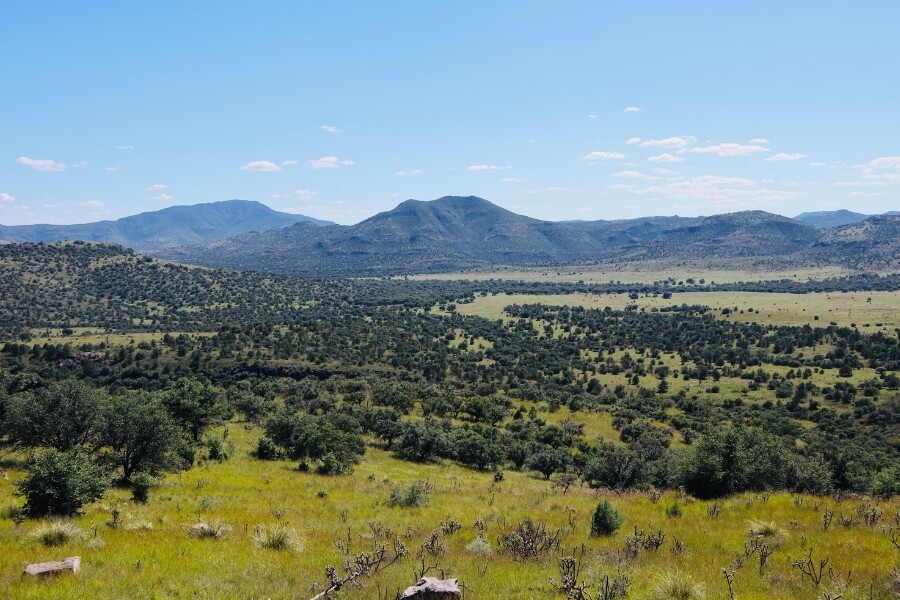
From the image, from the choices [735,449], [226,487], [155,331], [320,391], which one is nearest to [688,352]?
[320,391]

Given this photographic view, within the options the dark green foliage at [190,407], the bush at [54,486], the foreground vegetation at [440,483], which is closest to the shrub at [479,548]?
the foreground vegetation at [440,483]

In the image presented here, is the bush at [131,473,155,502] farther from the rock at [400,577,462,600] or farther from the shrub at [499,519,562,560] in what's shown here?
the rock at [400,577,462,600]

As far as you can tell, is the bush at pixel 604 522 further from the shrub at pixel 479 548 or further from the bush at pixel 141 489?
the bush at pixel 141 489

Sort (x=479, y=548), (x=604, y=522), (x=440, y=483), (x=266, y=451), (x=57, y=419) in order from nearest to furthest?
(x=479, y=548), (x=604, y=522), (x=57, y=419), (x=440, y=483), (x=266, y=451)

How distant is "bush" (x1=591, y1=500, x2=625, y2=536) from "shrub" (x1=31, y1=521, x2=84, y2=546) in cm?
1483

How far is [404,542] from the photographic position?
15.0 m

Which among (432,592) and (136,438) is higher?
(432,592)

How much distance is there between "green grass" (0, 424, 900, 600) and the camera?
→ 1069 cm

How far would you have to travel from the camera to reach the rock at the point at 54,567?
35.1 feet

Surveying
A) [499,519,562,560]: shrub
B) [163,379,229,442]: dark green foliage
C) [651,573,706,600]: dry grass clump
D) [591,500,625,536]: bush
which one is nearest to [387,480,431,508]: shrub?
[499,519,562,560]: shrub

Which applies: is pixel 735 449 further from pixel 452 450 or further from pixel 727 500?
pixel 452 450

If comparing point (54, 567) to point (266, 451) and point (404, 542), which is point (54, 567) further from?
point (266, 451)

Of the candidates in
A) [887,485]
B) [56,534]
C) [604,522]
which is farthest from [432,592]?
[887,485]

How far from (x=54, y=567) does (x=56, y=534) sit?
3.04 metres
